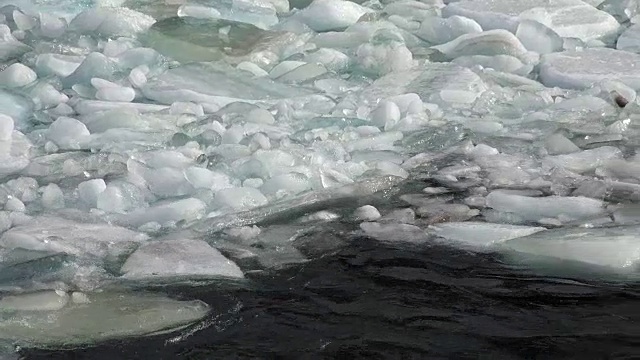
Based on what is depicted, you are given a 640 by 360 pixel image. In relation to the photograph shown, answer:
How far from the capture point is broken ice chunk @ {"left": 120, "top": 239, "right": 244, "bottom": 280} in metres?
2.43

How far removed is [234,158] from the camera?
3.19m

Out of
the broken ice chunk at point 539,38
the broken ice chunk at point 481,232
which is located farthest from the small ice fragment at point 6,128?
the broken ice chunk at point 539,38

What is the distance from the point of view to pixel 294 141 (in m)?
3.38

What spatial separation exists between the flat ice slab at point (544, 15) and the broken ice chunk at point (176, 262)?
2.60 metres

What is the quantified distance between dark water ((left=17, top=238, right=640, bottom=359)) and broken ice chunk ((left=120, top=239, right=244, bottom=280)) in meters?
0.08

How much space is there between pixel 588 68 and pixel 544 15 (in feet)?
2.45

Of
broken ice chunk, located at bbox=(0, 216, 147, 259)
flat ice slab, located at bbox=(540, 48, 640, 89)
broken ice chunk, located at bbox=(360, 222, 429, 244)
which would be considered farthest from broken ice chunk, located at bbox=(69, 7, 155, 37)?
broken ice chunk, located at bbox=(360, 222, 429, 244)

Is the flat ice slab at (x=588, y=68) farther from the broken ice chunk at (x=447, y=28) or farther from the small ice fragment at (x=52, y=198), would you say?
the small ice fragment at (x=52, y=198)

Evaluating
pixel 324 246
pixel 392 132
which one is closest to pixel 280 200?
pixel 324 246

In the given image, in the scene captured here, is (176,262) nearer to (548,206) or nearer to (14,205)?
(14,205)

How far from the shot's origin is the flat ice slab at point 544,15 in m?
4.72

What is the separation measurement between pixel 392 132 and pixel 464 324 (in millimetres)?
1384

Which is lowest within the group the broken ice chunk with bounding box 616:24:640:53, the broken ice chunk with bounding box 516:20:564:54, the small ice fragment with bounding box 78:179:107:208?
the small ice fragment with bounding box 78:179:107:208

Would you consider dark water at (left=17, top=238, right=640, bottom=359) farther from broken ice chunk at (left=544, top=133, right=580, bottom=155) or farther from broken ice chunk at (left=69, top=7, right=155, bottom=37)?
broken ice chunk at (left=69, top=7, right=155, bottom=37)
